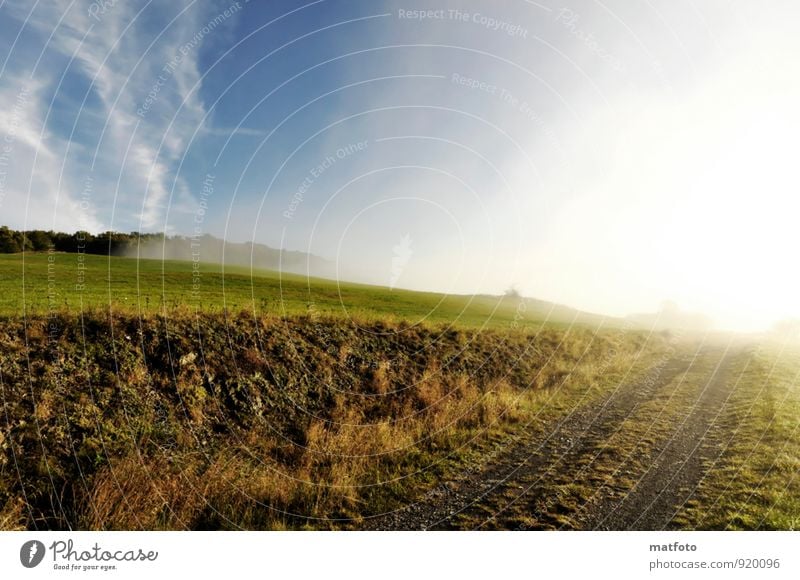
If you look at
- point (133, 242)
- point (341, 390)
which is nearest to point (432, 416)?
point (341, 390)

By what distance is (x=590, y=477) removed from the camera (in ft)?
38.3

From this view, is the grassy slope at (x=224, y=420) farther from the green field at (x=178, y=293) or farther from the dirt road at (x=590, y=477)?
the green field at (x=178, y=293)

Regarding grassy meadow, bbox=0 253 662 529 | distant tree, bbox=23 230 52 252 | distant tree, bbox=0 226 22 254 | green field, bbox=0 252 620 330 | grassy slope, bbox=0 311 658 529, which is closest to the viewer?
grassy slope, bbox=0 311 658 529

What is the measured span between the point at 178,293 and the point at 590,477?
20.8m

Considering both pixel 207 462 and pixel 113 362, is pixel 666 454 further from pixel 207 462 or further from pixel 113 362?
pixel 113 362

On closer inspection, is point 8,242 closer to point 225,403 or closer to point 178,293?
point 178,293

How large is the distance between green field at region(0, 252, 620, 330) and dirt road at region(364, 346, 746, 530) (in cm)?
1340

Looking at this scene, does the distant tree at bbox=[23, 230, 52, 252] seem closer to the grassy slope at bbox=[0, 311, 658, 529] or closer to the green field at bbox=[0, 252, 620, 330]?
the green field at bbox=[0, 252, 620, 330]

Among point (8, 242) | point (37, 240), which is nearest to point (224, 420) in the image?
point (37, 240)

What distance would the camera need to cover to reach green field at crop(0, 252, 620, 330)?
56.4 feet

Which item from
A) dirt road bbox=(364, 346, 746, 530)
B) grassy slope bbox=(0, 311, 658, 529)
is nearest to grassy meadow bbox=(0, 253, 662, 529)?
grassy slope bbox=(0, 311, 658, 529)

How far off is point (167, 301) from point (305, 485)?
40.3ft

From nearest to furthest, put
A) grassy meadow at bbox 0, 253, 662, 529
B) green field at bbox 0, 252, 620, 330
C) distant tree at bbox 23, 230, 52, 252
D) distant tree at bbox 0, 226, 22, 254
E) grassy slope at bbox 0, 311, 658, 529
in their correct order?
grassy slope at bbox 0, 311, 658, 529 < grassy meadow at bbox 0, 253, 662, 529 < green field at bbox 0, 252, 620, 330 < distant tree at bbox 23, 230, 52, 252 < distant tree at bbox 0, 226, 22, 254
